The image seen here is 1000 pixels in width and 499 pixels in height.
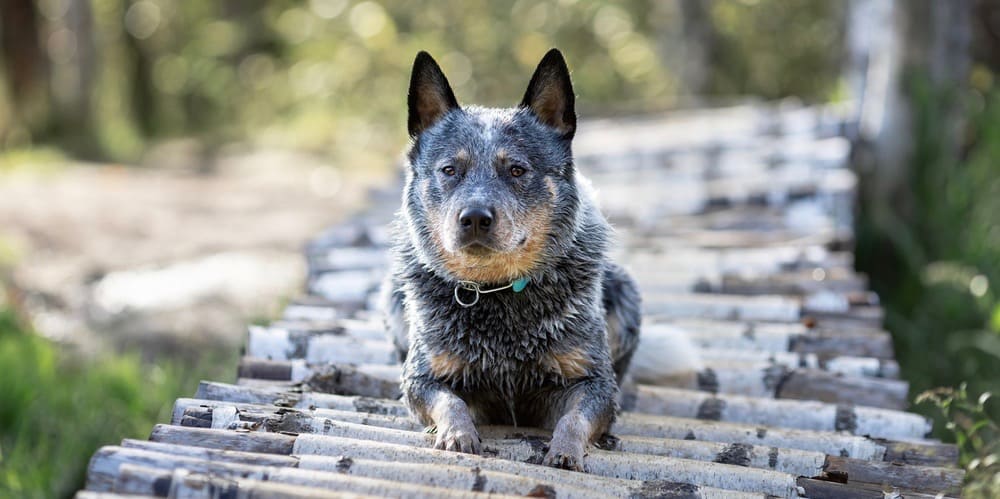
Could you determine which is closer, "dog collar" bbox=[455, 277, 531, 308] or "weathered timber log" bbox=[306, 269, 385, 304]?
"dog collar" bbox=[455, 277, 531, 308]

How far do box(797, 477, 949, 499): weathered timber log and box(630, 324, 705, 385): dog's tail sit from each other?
1.18 meters

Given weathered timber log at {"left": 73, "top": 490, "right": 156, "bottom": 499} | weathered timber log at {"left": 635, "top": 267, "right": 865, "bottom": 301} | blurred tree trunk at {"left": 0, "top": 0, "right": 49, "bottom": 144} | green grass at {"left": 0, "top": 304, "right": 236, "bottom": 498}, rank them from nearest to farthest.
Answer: weathered timber log at {"left": 73, "top": 490, "right": 156, "bottom": 499}, weathered timber log at {"left": 635, "top": 267, "right": 865, "bottom": 301}, green grass at {"left": 0, "top": 304, "right": 236, "bottom": 498}, blurred tree trunk at {"left": 0, "top": 0, "right": 49, "bottom": 144}

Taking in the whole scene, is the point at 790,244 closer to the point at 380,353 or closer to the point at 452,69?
the point at 380,353

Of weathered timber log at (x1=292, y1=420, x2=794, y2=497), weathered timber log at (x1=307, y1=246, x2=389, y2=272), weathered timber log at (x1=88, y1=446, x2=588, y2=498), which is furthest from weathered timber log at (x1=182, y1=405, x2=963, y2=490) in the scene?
weathered timber log at (x1=307, y1=246, x2=389, y2=272)

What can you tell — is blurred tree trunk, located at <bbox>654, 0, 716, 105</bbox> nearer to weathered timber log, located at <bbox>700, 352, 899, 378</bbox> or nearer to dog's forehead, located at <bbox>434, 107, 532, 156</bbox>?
weathered timber log, located at <bbox>700, 352, 899, 378</bbox>

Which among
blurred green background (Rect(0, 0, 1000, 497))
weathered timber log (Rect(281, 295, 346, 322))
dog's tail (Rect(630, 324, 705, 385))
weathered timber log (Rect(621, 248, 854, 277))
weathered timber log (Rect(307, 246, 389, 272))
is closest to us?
dog's tail (Rect(630, 324, 705, 385))

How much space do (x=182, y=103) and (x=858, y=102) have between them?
1670cm

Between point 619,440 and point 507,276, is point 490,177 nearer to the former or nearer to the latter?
point 507,276

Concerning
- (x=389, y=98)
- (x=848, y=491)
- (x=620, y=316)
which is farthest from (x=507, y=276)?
(x=389, y=98)

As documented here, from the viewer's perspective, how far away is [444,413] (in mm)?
3354

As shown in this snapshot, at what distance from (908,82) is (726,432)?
4471mm

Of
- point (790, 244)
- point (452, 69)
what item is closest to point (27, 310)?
point (790, 244)

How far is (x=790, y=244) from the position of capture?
19.4ft

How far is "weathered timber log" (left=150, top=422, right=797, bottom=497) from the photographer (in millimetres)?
3193
